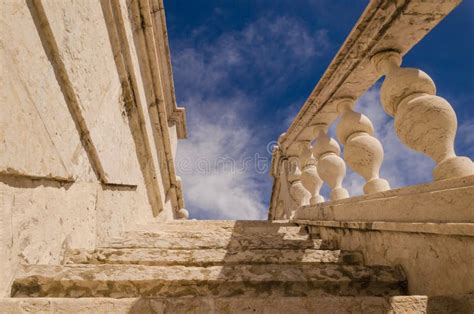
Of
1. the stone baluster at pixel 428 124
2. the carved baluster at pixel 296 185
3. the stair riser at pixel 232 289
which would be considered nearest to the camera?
the stone baluster at pixel 428 124

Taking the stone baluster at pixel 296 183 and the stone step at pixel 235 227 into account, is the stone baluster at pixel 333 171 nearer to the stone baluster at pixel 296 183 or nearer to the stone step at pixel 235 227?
the stone step at pixel 235 227

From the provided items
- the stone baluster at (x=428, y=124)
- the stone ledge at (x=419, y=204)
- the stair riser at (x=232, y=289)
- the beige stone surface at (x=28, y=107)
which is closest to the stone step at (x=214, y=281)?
the stair riser at (x=232, y=289)

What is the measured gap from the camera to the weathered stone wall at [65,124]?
4.48 ft

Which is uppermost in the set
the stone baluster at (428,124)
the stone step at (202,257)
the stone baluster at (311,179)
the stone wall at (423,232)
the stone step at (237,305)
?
the stone baluster at (311,179)

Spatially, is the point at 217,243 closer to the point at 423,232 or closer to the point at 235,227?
the point at 235,227

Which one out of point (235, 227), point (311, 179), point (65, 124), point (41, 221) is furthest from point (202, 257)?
point (311, 179)

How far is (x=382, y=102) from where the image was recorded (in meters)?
1.87

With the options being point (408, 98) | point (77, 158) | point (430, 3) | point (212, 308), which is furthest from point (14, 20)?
point (430, 3)

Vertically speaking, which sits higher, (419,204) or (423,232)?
(419,204)

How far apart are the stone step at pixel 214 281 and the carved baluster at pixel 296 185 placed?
2785 millimetres

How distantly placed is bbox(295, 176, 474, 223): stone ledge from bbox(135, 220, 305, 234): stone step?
1.15 meters

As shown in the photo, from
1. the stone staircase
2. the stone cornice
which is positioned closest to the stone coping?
the stone staircase

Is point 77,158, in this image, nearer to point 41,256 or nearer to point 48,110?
point 48,110

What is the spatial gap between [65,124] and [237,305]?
156 centimetres
